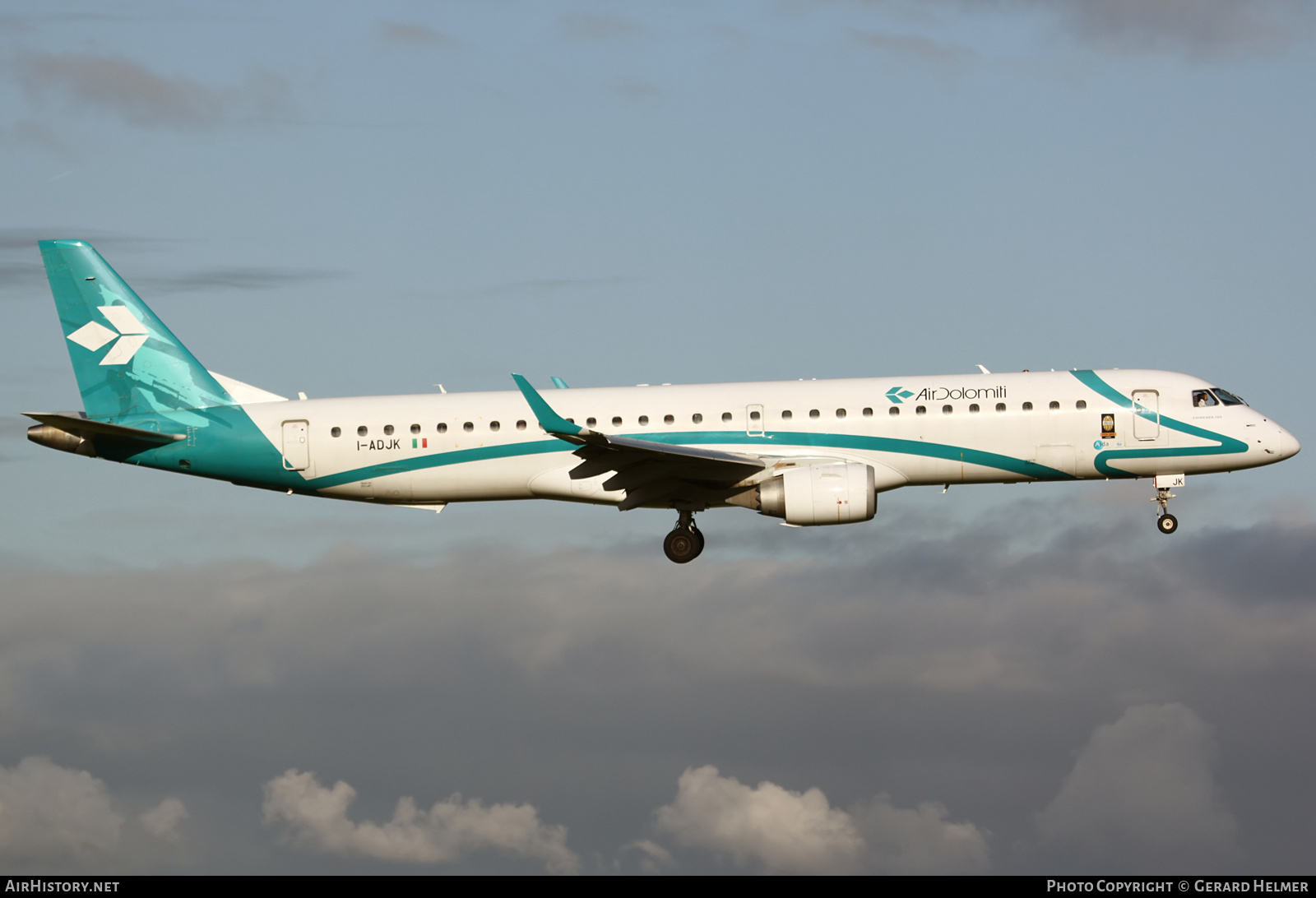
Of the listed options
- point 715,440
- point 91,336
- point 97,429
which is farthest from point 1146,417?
point 91,336

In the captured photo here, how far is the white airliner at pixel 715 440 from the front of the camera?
33.2 metres

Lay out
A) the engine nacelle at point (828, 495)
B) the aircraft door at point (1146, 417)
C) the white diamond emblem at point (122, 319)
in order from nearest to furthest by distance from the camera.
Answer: the engine nacelle at point (828, 495)
the aircraft door at point (1146, 417)
the white diamond emblem at point (122, 319)

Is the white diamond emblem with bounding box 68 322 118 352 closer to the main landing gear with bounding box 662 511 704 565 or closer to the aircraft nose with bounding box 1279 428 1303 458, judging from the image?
the main landing gear with bounding box 662 511 704 565

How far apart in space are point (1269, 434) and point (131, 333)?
29.7 metres

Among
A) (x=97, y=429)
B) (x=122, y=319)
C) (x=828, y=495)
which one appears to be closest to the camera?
(x=828, y=495)

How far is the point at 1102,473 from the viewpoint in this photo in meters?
33.7

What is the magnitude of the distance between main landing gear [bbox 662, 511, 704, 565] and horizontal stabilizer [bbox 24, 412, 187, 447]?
12903 millimetres

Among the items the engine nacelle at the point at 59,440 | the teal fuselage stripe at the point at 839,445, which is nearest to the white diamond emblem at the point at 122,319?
the engine nacelle at the point at 59,440

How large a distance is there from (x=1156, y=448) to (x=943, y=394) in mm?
5394

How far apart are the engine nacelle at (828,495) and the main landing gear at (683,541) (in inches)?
128

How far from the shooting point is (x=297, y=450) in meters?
35.1

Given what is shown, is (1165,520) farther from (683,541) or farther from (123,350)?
(123,350)

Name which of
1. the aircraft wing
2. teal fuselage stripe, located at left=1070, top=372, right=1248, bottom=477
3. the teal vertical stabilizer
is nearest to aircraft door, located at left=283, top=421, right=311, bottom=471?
the teal vertical stabilizer

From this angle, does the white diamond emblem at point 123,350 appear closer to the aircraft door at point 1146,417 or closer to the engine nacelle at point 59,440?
the engine nacelle at point 59,440
